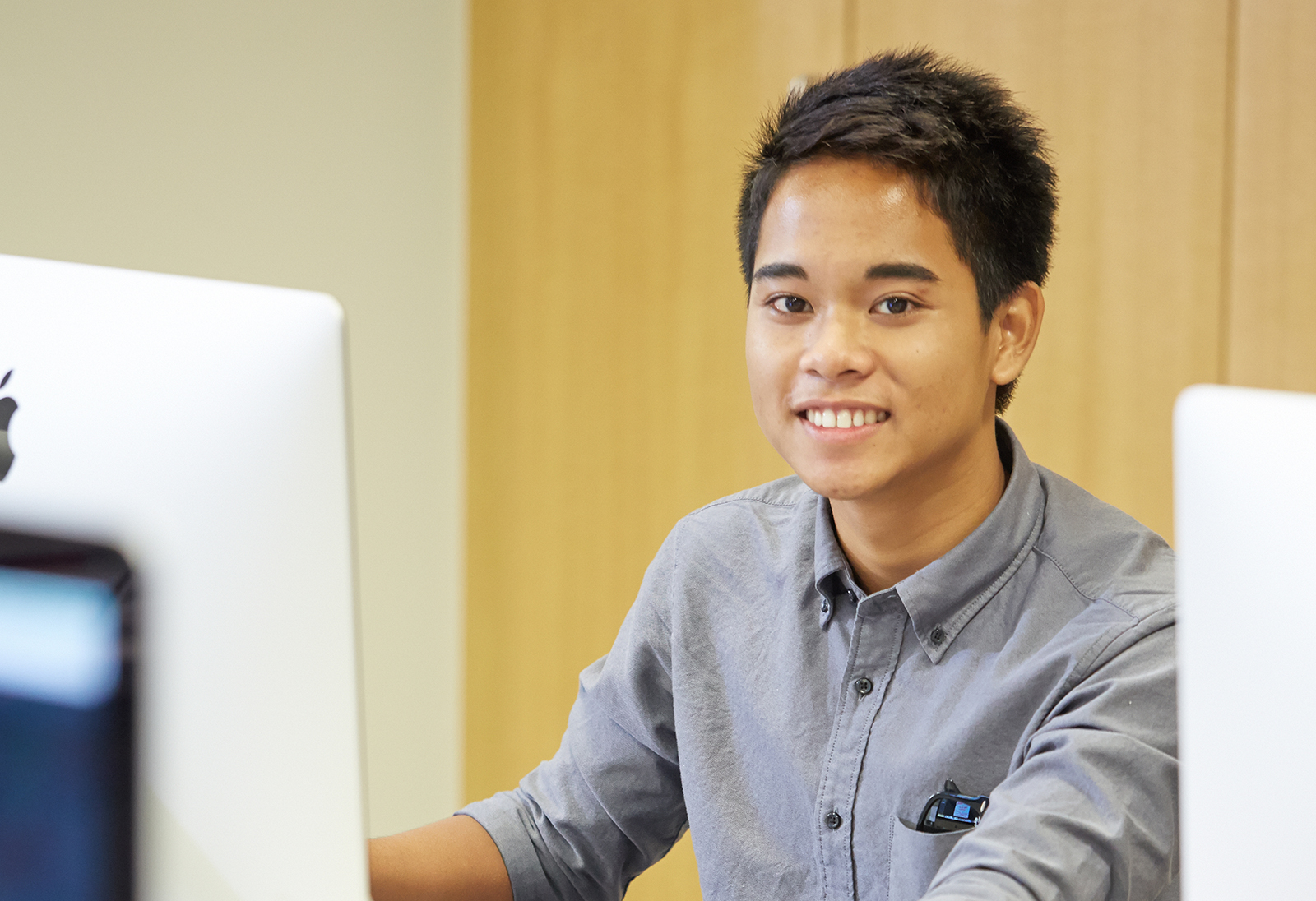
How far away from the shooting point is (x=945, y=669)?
1.08 meters

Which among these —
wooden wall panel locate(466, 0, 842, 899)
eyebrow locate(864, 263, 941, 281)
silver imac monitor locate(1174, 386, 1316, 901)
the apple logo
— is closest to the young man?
eyebrow locate(864, 263, 941, 281)

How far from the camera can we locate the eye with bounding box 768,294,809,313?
3.72ft

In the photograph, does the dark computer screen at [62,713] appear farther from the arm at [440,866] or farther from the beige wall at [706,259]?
the beige wall at [706,259]

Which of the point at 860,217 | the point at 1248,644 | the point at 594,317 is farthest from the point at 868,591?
the point at 594,317

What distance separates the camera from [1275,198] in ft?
6.15

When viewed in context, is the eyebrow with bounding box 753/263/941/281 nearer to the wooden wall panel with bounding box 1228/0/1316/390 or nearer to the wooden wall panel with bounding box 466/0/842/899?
the wooden wall panel with bounding box 1228/0/1316/390

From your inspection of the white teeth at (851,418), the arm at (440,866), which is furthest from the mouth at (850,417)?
the arm at (440,866)

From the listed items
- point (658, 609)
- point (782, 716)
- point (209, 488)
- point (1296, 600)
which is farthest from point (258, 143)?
point (1296, 600)

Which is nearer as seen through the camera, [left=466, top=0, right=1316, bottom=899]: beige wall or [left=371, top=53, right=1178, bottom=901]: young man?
[left=371, top=53, right=1178, bottom=901]: young man

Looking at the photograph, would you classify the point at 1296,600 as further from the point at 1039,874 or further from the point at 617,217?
the point at 617,217

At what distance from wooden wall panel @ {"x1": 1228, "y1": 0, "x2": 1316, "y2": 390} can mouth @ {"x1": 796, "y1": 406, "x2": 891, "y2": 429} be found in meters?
0.99

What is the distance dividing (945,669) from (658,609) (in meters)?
0.29

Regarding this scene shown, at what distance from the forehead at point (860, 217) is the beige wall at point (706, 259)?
0.99m

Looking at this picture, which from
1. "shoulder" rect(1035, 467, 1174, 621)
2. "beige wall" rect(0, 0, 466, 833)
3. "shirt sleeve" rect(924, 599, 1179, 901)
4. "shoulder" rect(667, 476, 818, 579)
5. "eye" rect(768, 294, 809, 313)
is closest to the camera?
"shirt sleeve" rect(924, 599, 1179, 901)
